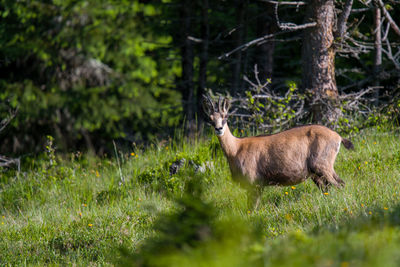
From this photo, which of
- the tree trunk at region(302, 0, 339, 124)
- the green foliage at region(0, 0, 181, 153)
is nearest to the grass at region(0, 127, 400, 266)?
the tree trunk at region(302, 0, 339, 124)

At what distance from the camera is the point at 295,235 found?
269cm

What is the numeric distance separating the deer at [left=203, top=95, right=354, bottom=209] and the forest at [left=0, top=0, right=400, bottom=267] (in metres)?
0.27

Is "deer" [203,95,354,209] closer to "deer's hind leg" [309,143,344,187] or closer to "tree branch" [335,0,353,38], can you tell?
"deer's hind leg" [309,143,344,187]

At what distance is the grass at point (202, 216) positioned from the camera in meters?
2.44

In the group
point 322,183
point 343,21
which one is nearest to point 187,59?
point 343,21

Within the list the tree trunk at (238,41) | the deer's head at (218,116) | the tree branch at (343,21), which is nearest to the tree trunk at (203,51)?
the tree trunk at (238,41)

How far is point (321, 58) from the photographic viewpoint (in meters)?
8.38

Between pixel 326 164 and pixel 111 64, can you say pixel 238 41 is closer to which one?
pixel 111 64

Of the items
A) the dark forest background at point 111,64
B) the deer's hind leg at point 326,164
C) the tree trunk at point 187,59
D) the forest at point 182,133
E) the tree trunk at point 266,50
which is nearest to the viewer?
the forest at point 182,133

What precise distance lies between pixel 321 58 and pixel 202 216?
638 centimetres

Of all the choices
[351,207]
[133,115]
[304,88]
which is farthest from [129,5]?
[351,207]

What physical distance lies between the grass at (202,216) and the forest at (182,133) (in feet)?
0.07

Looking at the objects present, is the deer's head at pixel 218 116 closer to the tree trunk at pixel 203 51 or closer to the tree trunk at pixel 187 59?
the tree trunk at pixel 203 51

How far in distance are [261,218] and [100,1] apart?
38.1 feet
